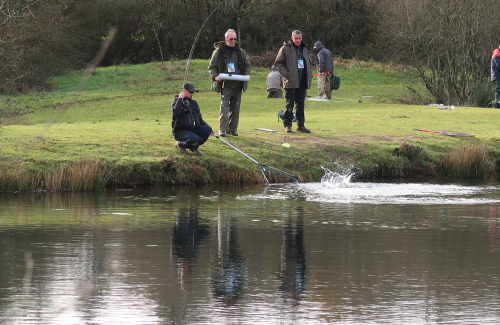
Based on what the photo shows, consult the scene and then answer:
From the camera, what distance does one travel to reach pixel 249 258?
29.0ft

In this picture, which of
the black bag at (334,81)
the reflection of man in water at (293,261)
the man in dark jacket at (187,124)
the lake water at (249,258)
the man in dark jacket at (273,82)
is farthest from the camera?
the black bag at (334,81)

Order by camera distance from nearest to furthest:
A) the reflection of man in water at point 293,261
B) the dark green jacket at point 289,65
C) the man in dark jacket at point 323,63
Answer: the reflection of man in water at point 293,261 < the dark green jacket at point 289,65 < the man in dark jacket at point 323,63

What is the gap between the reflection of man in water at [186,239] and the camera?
8516 millimetres

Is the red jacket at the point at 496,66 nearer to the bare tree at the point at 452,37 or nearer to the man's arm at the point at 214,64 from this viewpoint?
the bare tree at the point at 452,37

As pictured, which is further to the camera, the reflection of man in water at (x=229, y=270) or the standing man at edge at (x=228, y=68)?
the standing man at edge at (x=228, y=68)

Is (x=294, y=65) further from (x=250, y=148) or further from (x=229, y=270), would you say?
(x=229, y=270)

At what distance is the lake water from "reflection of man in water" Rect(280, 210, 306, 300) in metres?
0.02

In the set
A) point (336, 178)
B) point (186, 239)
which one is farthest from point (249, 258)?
point (336, 178)

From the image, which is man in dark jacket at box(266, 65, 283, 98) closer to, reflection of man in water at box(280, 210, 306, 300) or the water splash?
the water splash

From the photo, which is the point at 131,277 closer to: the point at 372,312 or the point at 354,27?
the point at 372,312

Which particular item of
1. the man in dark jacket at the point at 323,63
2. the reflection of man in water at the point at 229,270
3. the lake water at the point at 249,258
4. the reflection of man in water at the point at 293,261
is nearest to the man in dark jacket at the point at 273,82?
the man in dark jacket at the point at 323,63

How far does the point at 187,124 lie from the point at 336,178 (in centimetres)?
317

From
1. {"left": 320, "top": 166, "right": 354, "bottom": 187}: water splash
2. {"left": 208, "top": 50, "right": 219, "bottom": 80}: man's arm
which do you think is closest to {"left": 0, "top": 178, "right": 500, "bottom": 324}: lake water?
{"left": 320, "top": 166, "right": 354, "bottom": 187}: water splash

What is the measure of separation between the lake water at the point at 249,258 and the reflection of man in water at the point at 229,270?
0.05ft
